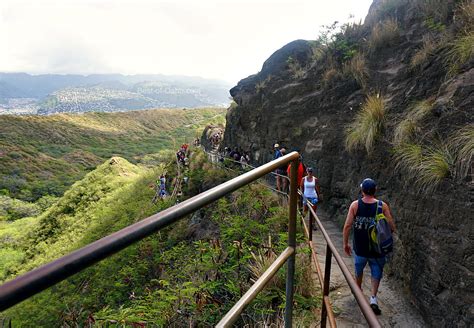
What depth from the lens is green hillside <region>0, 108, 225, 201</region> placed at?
248 feet

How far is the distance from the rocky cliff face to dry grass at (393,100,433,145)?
0.02m

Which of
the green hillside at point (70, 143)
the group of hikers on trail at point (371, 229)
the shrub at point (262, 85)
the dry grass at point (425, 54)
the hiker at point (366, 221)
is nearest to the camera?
the group of hikers on trail at point (371, 229)

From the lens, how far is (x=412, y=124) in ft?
21.4

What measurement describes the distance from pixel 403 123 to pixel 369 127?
1.48 meters

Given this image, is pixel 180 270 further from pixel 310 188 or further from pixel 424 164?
pixel 424 164

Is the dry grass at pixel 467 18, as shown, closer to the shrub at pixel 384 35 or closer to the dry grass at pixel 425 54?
the dry grass at pixel 425 54

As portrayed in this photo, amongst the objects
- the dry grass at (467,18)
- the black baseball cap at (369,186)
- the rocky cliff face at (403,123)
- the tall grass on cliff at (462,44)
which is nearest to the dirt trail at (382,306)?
the rocky cliff face at (403,123)

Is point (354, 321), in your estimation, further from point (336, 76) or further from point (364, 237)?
point (336, 76)

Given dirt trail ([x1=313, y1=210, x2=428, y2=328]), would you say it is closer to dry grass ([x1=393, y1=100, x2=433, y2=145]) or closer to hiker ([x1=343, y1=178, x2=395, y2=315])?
hiker ([x1=343, y1=178, x2=395, y2=315])

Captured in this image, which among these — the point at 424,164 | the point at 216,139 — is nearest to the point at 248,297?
the point at 424,164

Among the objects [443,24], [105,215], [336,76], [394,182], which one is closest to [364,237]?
[394,182]

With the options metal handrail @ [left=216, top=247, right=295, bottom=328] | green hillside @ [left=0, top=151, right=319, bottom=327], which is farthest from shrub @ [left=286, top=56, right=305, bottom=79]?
metal handrail @ [left=216, top=247, right=295, bottom=328]

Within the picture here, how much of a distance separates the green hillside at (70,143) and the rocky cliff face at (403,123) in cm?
3730

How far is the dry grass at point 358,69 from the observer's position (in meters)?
11.4
